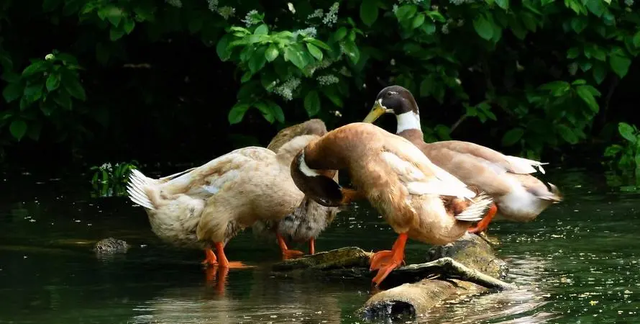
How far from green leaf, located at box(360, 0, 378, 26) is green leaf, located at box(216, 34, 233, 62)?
1188 mm

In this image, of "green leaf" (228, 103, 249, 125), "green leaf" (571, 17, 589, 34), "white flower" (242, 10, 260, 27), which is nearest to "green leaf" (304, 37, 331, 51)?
"white flower" (242, 10, 260, 27)

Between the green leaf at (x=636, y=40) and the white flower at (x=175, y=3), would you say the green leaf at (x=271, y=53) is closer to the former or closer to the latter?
the white flower at (x=175, y=3)

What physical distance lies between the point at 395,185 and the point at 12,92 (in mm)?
6042

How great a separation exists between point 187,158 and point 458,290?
717 cm

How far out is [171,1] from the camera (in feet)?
38.9

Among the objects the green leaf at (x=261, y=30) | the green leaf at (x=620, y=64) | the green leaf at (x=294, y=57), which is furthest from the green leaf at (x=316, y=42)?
the green leaf at (x=620, y=64)

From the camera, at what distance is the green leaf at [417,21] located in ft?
36.1

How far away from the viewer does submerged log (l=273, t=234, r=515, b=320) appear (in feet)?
21.0

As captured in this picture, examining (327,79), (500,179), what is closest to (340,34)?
(327,79)

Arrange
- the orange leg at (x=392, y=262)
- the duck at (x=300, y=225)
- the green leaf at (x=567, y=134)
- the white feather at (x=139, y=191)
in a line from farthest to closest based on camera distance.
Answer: the green leaf at (x=567, y=134), the duck at (x=300, y=225), the white feather at (x=139, y=191), the orange leg at (x=392, y=262)

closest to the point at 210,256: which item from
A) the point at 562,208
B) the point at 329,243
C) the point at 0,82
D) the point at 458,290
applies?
the point at 329,243

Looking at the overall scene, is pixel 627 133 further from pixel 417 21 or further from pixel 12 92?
pixel 12 92

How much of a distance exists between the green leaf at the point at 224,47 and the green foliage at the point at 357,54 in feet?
0.04

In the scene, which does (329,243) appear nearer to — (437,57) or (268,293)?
(268,293)
